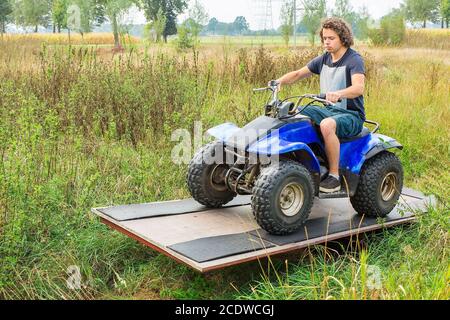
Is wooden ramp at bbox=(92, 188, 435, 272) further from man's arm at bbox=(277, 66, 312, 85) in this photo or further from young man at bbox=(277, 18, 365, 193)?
man's arm at bbox=(277, 66, 312, 85)

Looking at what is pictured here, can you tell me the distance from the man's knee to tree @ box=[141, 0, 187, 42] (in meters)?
25.2

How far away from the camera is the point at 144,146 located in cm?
609

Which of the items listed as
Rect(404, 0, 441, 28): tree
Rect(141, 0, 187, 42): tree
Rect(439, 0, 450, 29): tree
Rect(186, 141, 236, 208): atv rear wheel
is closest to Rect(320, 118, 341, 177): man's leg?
Rect(186, 141, 236, 208): atv rear wheel

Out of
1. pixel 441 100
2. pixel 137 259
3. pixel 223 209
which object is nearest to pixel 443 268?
pixel 223 209

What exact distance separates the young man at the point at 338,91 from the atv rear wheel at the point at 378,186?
0.25m

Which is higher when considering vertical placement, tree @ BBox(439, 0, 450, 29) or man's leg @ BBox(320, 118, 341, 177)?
tree @ BBox(439, 0, 450, 29)

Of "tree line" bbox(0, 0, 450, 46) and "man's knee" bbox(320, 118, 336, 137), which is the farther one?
"tree line" bbox(0, 0, 450, 46)

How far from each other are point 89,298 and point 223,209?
128 cm

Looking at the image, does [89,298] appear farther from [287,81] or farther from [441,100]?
[441,100]

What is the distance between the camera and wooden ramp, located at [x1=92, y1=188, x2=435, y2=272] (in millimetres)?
3709

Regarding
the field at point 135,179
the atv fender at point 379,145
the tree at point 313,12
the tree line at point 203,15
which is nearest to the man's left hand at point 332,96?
the atv fender at point 379,145

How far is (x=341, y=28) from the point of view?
447cm

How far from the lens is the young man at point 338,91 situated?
14.1ft

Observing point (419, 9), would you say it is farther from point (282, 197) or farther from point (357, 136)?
point (282, 197)
